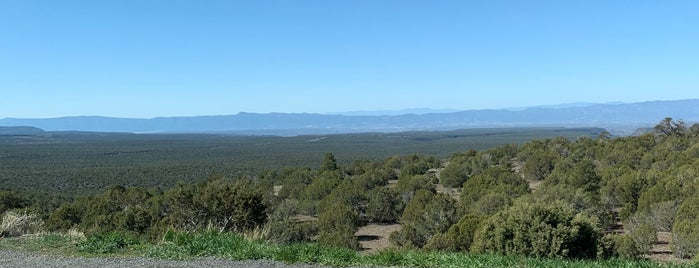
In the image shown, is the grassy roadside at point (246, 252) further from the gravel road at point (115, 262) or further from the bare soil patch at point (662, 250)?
the bare soil patch at point (662, 250)

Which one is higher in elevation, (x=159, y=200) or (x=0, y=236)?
Answer: (x=0, y=236)

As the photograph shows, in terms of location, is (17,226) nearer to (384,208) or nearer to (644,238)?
(644,238)

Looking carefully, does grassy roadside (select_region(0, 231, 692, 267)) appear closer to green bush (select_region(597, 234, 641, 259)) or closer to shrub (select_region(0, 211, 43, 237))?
shrub (select_region(0, 211, 43, 237))

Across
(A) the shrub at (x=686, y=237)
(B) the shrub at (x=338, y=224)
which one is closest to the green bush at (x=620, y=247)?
(A) the shrub at (x=686, y=237)

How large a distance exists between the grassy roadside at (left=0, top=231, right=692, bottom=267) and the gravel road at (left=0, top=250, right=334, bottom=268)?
23 cm

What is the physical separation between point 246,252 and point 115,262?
177 cm

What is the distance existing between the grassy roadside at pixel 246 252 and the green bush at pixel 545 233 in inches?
119

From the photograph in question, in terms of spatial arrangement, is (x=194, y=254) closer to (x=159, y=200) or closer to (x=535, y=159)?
(x=159, y=200)

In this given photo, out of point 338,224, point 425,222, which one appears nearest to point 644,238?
point 425,222

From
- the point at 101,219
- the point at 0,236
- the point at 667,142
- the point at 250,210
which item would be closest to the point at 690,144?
the point at 667,142

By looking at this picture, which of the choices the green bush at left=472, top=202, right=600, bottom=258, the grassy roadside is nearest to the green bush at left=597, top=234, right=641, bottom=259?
the green bush at left=472, top=202, right=600, bottom=258

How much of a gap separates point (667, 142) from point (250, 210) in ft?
101

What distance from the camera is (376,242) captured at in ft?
78.5

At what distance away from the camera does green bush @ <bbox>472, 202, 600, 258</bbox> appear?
10.9 meters
